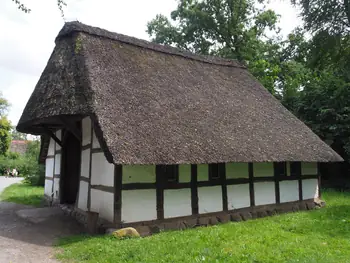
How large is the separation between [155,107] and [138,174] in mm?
2013

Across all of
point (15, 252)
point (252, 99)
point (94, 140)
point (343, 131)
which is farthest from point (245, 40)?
point (15, 252)

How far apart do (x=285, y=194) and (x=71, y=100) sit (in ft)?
26.8

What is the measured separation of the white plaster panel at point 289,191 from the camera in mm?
11252

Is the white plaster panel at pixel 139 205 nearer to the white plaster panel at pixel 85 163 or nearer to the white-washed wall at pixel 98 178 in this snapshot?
the white-washed wall at pixel 98 178

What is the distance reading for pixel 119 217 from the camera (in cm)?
741

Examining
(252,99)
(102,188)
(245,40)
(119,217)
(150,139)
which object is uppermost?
(245,40)

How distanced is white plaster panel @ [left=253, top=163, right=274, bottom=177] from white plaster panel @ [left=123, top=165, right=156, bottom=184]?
4094 mm

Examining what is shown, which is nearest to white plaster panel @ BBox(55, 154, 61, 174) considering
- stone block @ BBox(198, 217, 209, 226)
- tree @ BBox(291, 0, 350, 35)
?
stone block @ BBox(198, 217, 209, 226)

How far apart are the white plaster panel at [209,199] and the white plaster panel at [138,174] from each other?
1.69 metres

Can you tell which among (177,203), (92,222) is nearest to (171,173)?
(177,203)

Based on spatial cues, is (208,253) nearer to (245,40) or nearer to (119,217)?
(119,217)

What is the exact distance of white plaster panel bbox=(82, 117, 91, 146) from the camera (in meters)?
9.06

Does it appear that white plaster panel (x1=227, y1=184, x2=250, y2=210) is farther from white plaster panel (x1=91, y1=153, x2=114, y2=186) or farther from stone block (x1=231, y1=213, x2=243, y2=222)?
white plaster panel (x1=91, y1=153, x2=114, y2=186)

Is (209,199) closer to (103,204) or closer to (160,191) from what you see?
(160,191)
